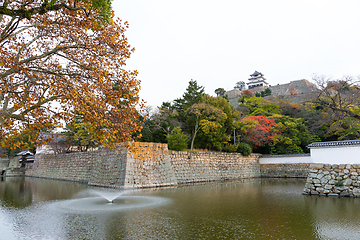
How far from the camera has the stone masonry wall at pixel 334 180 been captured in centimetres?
843

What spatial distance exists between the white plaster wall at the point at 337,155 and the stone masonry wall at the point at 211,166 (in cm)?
787

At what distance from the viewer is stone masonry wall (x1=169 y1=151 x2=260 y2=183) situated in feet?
50.2

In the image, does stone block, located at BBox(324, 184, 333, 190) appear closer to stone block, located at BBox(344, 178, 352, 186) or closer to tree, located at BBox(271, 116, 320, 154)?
stone block, located at BBox(344, 178, 352, 186)

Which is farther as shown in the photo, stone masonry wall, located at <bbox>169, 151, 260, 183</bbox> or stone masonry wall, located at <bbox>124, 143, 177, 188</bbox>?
stone masonry wall, located at <bbox>169, 151, 260, 183</bbox>

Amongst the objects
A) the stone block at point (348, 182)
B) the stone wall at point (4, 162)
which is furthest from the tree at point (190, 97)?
the stone wall at point (4, 162)

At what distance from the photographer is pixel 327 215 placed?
19.4 feet

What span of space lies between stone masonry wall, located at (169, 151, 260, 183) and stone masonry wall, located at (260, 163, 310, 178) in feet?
2.27

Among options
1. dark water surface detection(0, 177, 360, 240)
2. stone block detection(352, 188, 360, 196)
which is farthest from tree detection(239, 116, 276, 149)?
dark water surface detection(0, 177, 360, 240)

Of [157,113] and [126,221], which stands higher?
[157,113]

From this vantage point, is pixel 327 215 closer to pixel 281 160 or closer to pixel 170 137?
pixel 170 137

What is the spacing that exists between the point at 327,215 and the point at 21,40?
333 inches

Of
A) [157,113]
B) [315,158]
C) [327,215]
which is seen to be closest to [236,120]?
[157,113]

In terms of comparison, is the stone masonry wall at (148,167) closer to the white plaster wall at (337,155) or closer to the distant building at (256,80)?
the white plaster wall at (337,155)

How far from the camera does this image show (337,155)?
30.3 feet
